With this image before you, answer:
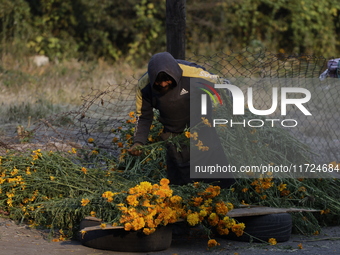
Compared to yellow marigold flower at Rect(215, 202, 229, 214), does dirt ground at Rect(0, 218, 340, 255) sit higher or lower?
lower

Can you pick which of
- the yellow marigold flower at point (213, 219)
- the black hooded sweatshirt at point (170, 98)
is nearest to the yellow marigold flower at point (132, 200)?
the yellow marigold flower at point (213, 219)

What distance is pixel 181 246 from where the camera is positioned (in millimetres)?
4785

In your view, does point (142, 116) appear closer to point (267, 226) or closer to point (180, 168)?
point (180, 168)

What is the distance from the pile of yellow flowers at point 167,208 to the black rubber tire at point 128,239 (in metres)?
0.09

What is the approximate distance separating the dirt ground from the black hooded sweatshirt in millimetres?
1010

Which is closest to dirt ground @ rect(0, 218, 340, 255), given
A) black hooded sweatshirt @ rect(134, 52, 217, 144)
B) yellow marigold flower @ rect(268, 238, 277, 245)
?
yellow marigold flower @ rect(268, 238, 277, 245)

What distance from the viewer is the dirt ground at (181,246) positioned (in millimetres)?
4461

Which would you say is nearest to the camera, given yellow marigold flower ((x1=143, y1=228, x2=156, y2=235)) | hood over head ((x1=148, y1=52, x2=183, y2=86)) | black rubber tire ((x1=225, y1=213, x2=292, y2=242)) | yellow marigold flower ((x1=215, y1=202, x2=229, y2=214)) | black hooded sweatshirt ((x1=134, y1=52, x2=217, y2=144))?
yellow marigold flower ((x1=143, y1=228, x2=156, y2=235))

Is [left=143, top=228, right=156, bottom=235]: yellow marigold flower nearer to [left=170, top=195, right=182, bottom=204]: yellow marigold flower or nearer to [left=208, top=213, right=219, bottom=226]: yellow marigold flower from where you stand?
[left=170, top=195, right=182, bottom=204]: yellow marigold flower

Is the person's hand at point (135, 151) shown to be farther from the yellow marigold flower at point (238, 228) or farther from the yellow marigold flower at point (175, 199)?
the yellow marigold flower at point (238, 228)

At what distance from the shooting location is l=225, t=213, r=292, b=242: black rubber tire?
4812 mm

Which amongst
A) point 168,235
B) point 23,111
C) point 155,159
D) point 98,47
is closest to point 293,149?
point 155,159

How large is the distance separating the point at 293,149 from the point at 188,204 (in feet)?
5.87

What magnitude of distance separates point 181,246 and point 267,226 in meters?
0.72
